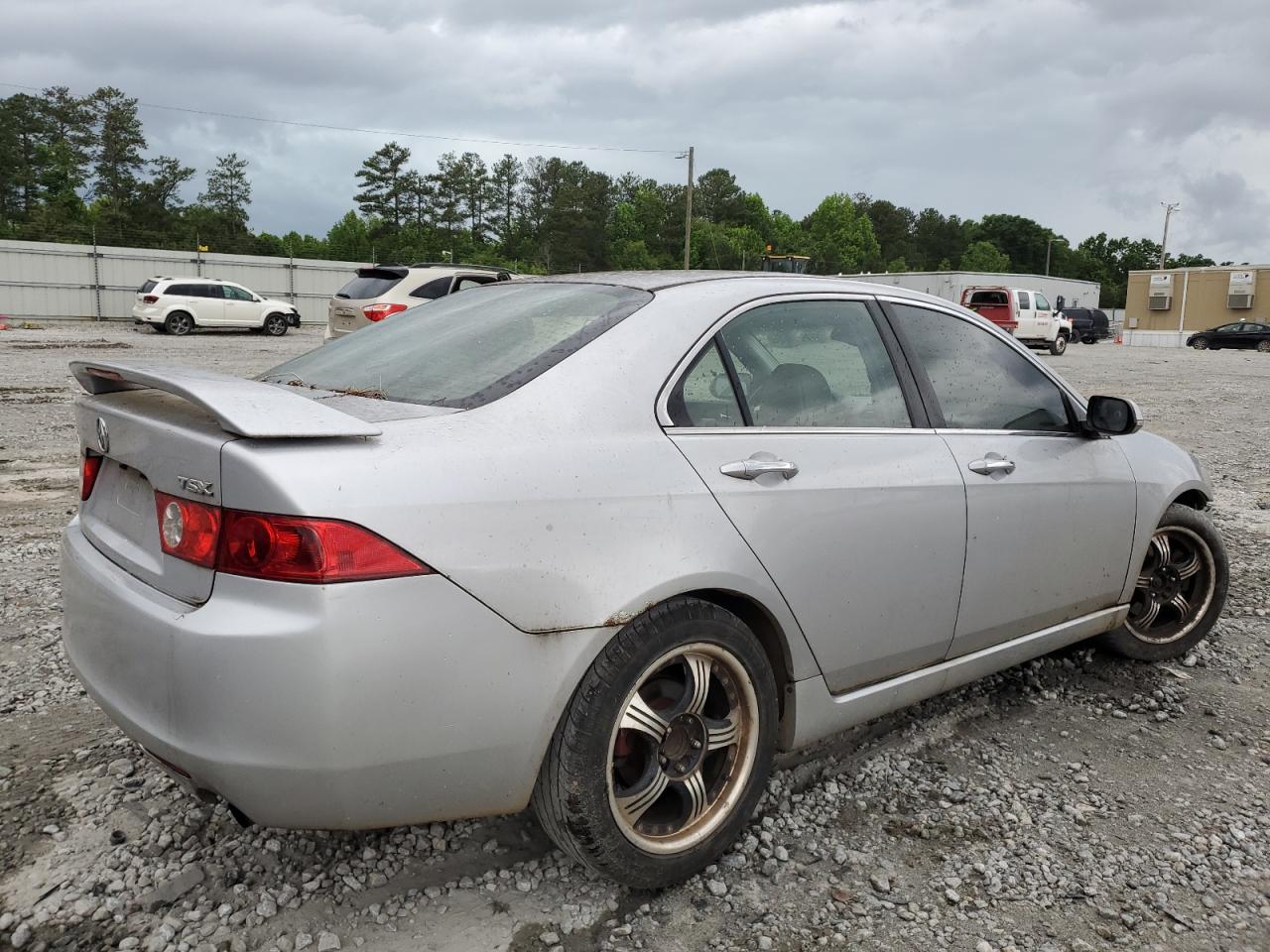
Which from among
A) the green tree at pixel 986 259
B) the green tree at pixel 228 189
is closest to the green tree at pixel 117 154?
the green tree at pixel 228 189

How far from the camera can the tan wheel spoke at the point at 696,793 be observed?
2.49m

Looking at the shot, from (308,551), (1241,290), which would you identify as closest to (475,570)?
(308,551)

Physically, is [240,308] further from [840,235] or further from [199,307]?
[840,235]

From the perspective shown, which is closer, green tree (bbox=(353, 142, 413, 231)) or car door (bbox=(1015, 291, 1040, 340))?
car door (bbox=(1015, 291, 1040, 340))

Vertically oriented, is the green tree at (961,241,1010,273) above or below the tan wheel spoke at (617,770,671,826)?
above

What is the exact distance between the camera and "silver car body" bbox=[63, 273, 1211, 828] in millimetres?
1924

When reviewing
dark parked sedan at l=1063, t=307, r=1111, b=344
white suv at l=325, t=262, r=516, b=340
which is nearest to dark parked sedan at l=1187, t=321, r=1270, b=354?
dark parked sedan at l=1063, t=307, r=1111, b=344

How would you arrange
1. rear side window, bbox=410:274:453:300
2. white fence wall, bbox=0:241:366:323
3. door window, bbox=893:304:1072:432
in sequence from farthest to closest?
white fence wall, bbox=0:241:366:323 < rear side window, bbox=410:274:453:300 < door window, bbox=893:304:1072:432

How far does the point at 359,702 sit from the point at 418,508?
1.31 ft

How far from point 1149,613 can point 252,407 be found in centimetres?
369

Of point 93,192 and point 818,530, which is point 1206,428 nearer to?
point 818,530

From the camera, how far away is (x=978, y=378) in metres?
3.38

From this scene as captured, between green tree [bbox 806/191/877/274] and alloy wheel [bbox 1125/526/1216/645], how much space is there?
123025mm

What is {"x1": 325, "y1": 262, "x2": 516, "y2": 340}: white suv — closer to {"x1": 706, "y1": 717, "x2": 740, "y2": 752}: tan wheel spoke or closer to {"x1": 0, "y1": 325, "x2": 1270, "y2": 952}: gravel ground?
{"x1": 0, "y1": 325, "x2": 1270, "y2": 952}: gravel ground
